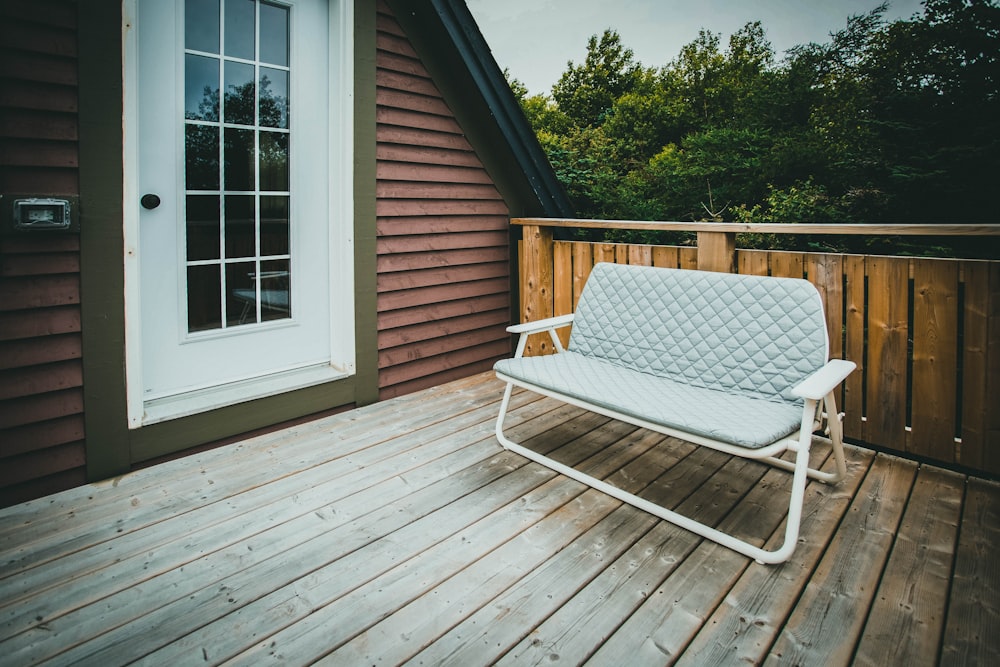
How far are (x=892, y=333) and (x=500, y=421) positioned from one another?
5.78 feet

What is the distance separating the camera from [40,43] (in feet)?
7.20

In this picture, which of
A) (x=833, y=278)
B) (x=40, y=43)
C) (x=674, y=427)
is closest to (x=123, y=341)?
(x=40, y=43)

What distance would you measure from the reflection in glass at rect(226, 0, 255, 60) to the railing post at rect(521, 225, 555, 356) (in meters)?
1.94

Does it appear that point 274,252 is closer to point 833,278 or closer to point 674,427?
point 674,427

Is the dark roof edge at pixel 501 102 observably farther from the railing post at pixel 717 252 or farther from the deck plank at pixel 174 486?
the deck plank at pixel 174 486

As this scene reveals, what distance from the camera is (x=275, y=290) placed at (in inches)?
120

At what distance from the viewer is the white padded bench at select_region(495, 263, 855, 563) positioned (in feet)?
6.35

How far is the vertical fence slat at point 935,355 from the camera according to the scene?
8.12ft

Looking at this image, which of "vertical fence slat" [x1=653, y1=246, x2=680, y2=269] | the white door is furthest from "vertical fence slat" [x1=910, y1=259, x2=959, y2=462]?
the white door

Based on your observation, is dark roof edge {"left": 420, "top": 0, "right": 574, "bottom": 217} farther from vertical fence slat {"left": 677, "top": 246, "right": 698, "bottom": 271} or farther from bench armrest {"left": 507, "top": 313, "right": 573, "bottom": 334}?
bench armrest {"left": 507, "top": 313, "right": 573, "bottom": 334}

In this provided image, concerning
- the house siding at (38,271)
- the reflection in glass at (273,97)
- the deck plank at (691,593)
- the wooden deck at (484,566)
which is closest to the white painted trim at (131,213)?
the house siding at (38,271)

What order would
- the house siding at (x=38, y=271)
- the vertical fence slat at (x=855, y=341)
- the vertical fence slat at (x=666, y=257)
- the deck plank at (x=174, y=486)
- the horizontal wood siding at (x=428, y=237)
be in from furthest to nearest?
the horizontal wood siding at (x=428, y=237)
the vertical fence slat at (x=666, y=257)
the vertical fence slat at (x=855, y=341)
the house siding at (x=38, y=271)
the deck plank at (x=174, y=486)

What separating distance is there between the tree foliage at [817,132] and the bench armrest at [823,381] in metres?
4.02

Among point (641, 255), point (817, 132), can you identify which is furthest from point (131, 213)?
point (817, 132)
